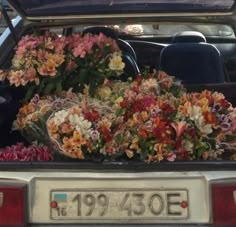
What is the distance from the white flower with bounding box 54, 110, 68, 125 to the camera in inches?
127

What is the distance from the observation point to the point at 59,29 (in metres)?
4.49

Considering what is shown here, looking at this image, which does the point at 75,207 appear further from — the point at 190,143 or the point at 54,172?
the point at 190,143

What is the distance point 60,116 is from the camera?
3.24m

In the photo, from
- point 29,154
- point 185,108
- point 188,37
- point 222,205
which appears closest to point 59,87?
point 29,154

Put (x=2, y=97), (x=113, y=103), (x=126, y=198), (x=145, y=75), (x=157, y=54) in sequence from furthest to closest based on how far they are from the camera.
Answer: (x=157, y=54) → (x=2, y=97) → (x=145, y=75) → (x=113, y=103) → (x=126, y=198)

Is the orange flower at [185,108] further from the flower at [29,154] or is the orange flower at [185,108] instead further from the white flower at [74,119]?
the flower at [29,154]

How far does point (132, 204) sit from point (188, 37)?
2979mm

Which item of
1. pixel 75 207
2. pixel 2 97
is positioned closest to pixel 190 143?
pixel 75 207

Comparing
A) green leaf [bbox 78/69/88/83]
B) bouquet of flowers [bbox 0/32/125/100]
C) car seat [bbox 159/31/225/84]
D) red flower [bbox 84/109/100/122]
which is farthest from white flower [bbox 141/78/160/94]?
car seat [bbox 159/31/225/84]

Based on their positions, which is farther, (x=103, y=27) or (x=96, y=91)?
(x=103, y=27)

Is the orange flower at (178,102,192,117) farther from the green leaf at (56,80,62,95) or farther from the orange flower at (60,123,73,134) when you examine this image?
the green leaf at (56,80,62,95)

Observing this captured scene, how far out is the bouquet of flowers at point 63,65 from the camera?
11.7 ft

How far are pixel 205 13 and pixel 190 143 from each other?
0.97m

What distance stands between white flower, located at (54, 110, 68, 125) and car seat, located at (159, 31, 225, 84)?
194 cm
